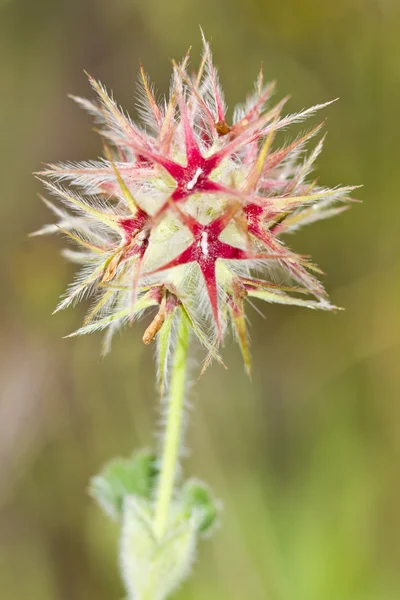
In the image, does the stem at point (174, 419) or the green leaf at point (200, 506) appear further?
the green leaf at point (200, 506)

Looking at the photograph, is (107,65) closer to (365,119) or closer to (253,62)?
(253,62)

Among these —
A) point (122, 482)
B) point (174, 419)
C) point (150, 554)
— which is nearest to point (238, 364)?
point (122, 482)

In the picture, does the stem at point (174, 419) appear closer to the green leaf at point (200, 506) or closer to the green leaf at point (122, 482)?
the green leaf at point (200, 506)

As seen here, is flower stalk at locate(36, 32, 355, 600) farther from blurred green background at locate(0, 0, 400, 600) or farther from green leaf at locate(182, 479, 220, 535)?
blurred green background at locate(0, 0, 400, 600)

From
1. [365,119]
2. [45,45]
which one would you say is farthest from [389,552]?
[45,45]

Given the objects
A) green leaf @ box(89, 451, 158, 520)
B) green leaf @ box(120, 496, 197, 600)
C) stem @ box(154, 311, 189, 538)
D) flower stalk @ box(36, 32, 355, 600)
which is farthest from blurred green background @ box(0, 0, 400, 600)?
flower stalk @ box(36, 32, 355, 600)

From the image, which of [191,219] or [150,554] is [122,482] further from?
[191,219]

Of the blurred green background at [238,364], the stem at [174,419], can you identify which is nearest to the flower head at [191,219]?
the stem at [174,419]
